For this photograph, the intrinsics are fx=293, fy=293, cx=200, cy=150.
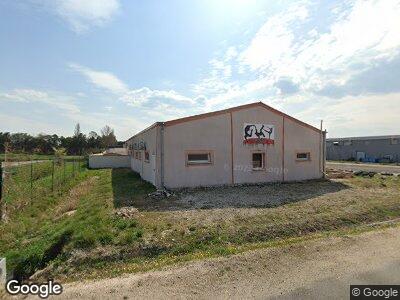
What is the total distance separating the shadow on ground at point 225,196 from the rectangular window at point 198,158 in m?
1.57

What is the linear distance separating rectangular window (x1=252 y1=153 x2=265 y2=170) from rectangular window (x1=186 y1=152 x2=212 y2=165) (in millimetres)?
3295

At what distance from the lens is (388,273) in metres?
6.32

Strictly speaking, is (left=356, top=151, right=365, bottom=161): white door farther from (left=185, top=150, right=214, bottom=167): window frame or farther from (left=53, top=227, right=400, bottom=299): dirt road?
(left=53, top=227, right=400, bottom=299): dirt road

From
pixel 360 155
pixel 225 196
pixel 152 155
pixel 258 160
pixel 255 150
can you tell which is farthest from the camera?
pixel 360 155

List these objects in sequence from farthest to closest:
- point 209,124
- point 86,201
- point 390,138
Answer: point 390,138
point 209,124
point 86,201

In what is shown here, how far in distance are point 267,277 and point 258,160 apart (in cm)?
1310

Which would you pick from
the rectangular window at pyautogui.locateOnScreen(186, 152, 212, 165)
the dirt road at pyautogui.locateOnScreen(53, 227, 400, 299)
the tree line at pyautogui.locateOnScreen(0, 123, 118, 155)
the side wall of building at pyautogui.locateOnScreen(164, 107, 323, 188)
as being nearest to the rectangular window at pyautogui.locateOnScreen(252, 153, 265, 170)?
the side wall of building at pyautogui.locateOnScreen(164, 107, 323, 188)

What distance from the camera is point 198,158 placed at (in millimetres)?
17062

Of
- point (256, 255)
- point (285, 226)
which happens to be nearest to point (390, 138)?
point (285, 226)

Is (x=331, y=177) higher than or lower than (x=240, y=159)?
lower

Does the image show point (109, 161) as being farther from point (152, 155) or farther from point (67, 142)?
point (67, 142)

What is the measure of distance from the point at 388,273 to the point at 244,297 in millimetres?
3371

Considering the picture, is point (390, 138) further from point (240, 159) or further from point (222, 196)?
point (222, 196)

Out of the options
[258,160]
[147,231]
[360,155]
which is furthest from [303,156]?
[360,155]
